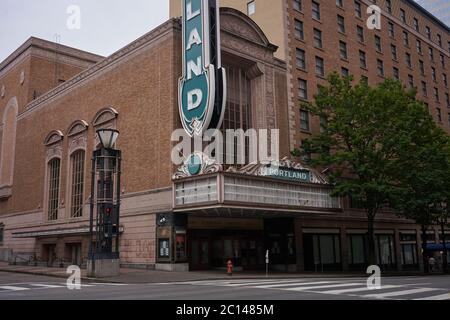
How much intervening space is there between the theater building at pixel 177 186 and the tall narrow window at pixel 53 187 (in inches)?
3.9

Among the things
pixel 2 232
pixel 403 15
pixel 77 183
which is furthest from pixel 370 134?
pixel 2 232

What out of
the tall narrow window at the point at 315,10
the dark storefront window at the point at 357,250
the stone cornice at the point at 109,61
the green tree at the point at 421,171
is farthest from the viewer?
the tall narrow window at the point at 315,10

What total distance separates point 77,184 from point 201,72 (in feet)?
59.9

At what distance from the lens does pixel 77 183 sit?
138 ft

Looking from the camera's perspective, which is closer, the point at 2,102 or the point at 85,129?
the point at 85,129

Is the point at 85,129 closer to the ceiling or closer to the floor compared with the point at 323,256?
closer to the ceiling

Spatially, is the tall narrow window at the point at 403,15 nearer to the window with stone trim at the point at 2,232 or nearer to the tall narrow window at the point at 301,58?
the tall narrow window at the point at 301,58

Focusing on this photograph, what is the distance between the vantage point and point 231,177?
28172 millimetres

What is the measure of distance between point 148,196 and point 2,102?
1338 inches

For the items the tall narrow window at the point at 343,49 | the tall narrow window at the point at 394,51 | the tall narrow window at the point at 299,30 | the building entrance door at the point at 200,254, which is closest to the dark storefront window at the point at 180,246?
the building entrance door at the point at 200,254

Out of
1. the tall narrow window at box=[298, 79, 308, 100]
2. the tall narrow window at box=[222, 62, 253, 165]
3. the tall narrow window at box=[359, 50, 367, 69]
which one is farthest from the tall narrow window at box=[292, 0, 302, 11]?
the tall narrow window at box=[359, 50, 367, 69]

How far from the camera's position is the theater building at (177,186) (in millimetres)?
30562
